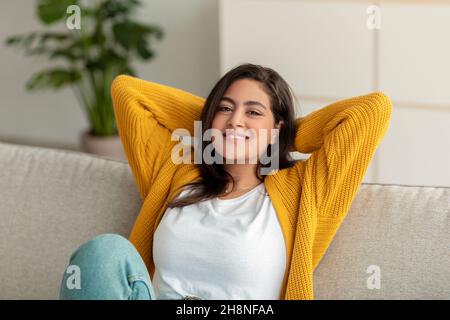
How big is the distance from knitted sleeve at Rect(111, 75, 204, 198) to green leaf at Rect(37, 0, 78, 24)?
1.33m

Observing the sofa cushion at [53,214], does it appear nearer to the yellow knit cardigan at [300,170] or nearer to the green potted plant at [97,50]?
the yellow knit cardigan at [300,170]

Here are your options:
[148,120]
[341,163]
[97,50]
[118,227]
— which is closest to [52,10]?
[97,50]

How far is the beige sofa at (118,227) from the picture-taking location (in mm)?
1917

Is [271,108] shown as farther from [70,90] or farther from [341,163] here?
[70,90]

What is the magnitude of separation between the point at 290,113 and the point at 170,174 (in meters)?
0.33

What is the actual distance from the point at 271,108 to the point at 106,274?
59cm

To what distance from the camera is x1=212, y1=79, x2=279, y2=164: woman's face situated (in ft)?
6.51

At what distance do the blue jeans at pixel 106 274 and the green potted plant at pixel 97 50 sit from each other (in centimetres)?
183

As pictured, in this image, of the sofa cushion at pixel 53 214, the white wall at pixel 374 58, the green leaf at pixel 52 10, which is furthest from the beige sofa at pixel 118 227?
the green leaf at pixel 52 10

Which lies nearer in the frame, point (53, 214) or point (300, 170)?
point (300, 170)

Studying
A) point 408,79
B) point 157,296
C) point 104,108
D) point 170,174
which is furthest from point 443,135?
point 104,108

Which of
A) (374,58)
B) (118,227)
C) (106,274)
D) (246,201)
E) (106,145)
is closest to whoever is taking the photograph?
(106,274)

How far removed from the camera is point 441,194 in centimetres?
198

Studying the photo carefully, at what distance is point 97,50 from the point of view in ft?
13.0
